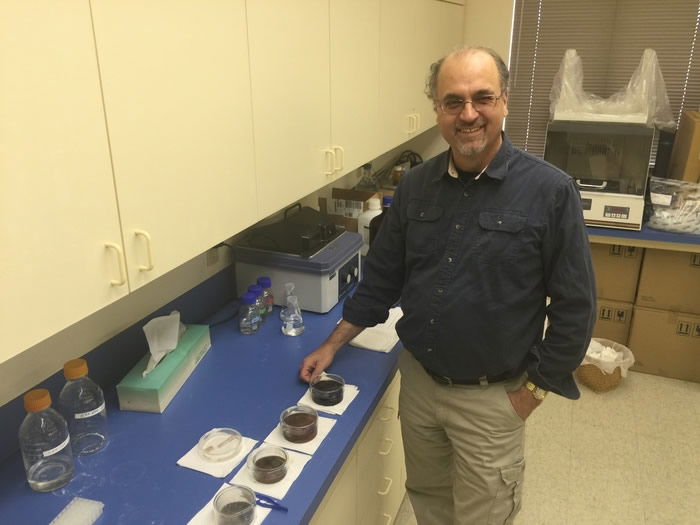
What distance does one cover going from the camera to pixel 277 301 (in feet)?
6.98

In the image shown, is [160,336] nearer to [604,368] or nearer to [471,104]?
[471,104]

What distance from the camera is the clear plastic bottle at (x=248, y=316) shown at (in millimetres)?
1928

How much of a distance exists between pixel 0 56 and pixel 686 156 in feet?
10.0

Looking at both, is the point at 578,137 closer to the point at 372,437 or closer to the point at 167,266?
the point at 372,437

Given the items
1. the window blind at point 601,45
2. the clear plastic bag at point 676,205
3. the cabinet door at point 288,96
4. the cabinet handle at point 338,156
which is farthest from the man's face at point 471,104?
the window blind at point 601,45

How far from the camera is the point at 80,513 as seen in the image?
1.17m

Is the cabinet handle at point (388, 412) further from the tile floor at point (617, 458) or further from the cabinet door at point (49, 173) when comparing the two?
the cabinet door at point (49, 173)

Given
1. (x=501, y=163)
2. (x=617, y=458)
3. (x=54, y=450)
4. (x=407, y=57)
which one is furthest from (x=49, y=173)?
(x=617, y=458)

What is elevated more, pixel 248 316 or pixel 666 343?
pixel 248 316

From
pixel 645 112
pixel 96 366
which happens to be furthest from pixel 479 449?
pixel 645 112

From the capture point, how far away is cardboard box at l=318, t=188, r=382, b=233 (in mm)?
2594

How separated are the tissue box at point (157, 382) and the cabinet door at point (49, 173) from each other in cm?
53

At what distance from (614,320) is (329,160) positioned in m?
2.19

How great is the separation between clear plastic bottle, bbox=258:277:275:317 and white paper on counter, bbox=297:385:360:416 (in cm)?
50
